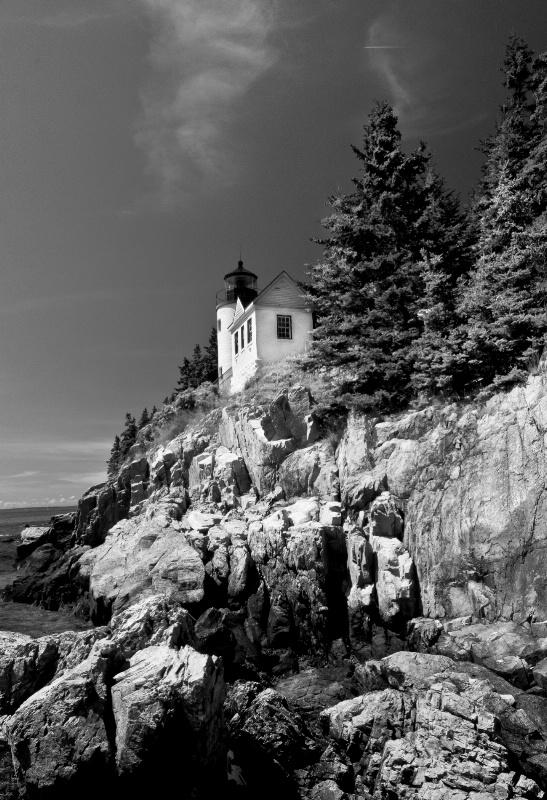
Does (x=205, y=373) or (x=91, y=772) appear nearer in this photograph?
(x=91, y=772)

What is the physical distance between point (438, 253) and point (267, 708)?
809 inches

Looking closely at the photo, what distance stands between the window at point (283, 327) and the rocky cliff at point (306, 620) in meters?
9.31

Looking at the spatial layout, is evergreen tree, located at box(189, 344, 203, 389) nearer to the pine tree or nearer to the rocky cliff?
the rocky cliff

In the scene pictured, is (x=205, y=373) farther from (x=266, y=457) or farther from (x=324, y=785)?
(x=324, y=785)

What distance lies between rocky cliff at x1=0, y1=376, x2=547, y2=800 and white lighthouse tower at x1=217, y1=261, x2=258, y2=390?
15.8m

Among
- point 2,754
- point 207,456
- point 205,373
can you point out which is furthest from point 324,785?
point 205,373

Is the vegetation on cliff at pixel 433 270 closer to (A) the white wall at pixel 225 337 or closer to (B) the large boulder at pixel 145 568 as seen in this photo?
(B) the large boulder at pixel 145 568

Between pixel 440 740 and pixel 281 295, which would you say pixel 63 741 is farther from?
pixel 281 295

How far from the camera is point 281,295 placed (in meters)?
35.4

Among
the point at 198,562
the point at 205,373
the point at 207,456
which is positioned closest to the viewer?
the point at 198,562

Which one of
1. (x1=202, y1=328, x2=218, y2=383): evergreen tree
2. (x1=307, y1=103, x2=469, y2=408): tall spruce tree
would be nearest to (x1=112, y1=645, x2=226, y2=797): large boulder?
(x1=307, y1=103, x2=469, y2=408): tall spruce tree

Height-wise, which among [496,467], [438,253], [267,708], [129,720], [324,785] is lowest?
[324,785]

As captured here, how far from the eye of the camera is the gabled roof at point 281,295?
115 ft

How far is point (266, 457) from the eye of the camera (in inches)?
884
